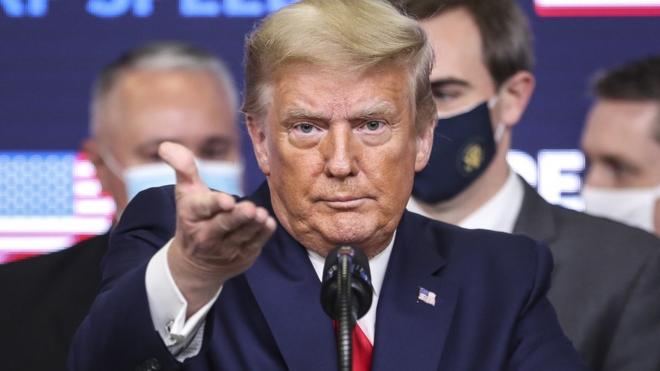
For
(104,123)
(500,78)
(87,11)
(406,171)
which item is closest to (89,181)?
(104,123)

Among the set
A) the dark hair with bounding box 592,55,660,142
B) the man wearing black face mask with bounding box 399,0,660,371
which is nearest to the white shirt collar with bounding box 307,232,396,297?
the man wearing black face mask with bounding box 399,0,660,371

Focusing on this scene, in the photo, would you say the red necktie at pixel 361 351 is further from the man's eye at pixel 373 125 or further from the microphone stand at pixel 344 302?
the microphone stand at pixel 344 302

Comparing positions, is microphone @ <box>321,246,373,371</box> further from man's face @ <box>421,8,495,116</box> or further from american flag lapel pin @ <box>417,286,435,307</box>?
man's face @ <box>421,8,495,116</box>

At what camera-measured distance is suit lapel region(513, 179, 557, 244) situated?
3555 millimetres

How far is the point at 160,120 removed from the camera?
13.8 ft

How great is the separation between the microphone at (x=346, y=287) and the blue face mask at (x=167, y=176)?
209cm

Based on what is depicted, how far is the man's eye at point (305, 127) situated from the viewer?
2357mm

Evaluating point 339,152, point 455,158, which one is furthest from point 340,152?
point 455,158

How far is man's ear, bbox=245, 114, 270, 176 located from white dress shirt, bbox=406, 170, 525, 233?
48.7 inches

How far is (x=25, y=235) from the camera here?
432cm

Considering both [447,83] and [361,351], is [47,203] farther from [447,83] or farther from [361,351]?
Answer: [361,351]

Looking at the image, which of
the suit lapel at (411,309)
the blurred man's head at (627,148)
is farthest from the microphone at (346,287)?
the blurred man's head at (627,148)

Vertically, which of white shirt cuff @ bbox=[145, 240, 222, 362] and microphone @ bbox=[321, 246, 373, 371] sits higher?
microphone @ bbox=[321, 246, 373, 371]

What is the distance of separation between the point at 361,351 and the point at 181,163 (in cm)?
60
